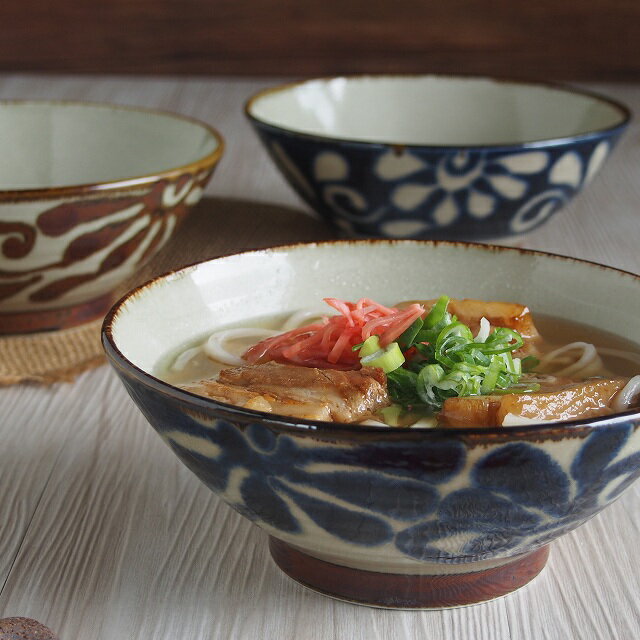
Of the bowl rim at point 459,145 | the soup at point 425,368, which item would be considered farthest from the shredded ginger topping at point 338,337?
the bowl rim at point 459,145

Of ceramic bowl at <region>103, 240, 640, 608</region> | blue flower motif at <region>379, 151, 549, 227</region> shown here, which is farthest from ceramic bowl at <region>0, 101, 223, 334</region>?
ceramic bowl at <region>103, 240, 640, 608</region>

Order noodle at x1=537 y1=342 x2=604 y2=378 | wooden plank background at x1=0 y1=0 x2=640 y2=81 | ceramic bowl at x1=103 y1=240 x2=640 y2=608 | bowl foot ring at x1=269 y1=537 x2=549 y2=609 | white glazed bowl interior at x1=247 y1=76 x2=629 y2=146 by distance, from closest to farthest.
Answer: ceramic bowl at x1=103 y1=240 x2=640 y2=608
bowl foot ring at x1=269 y1=537 x2=549 y2=609
noodle at x1=537 y1=342 x2=604 y2=378
white glazed bowl interior at x1=247 y1=76 x2=629 y2=146
wooden plank background at x1=0 y1=0 x2=640 y2=81

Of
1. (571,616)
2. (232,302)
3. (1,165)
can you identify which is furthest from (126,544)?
(1,165)

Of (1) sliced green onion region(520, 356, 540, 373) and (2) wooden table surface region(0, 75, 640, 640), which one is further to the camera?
(1) sliced green onion region(520, 356, 540, 373)

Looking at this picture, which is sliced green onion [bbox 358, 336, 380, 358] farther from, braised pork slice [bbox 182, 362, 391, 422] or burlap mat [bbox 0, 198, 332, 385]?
burlap mat [bbox 0, 198, 332, 385]

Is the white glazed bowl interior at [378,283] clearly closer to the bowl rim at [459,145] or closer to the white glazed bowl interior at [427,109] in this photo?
the bowl rim at [459,145]

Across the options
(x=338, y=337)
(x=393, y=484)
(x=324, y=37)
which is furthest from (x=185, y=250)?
(x=324, y=37)

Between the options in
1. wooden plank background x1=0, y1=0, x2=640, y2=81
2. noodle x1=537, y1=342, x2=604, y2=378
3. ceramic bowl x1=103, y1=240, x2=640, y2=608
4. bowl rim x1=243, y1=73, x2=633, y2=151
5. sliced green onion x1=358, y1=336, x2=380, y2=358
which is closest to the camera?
ceramic bowl x1=103, y1=240, x2=640, y2=608
